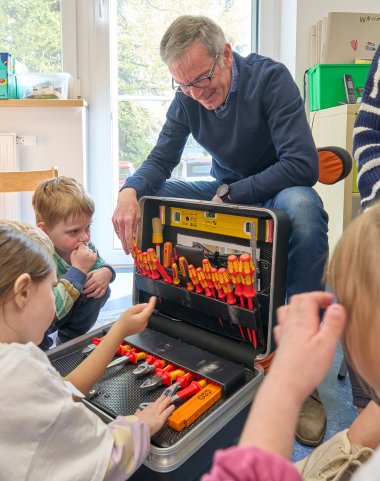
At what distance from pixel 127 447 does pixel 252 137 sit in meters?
0.82

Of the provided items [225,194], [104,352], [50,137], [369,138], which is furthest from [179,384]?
[50,137]

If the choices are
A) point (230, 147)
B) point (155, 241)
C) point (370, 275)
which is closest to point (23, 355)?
point (370, 275)

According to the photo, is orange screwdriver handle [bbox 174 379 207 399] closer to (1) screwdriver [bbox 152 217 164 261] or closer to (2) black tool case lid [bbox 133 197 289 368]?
(2) black tool case lid [bbox 133 197 289 368]

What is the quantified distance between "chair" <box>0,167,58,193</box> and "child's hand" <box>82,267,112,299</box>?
466 millimetres

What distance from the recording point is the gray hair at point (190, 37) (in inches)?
43.2

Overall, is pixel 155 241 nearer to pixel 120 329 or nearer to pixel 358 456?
pixel 120 329

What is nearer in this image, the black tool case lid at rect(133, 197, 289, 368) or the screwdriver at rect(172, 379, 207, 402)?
the screwdriver at rect(172, 379, 207, 402)

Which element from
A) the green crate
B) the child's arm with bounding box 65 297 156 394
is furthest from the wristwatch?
the green crate

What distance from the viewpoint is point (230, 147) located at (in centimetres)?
121

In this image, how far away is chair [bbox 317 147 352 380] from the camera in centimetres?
111

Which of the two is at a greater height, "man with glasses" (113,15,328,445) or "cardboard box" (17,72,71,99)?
"cardboard box" (17,72,71,99)

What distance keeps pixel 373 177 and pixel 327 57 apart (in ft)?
4.12

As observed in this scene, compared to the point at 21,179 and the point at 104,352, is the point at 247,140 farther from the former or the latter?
the point at 21,179

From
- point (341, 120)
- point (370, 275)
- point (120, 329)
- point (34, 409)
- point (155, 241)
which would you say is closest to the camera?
point (370, 275)
